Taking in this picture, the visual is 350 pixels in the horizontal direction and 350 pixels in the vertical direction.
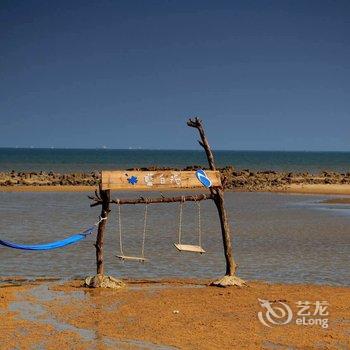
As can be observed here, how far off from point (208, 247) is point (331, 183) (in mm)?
36993

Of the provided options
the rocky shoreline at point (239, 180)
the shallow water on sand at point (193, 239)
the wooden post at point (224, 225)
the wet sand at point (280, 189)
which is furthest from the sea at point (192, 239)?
the rocky shoreline at point (239, 180)

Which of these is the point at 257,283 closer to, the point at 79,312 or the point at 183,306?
the point at 183,306

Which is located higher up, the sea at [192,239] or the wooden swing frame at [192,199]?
the wooden swing frame at [192,199]

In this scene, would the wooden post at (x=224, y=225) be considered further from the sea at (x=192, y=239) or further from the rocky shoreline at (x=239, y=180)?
the rocky shoreline at (x=239, y=180)

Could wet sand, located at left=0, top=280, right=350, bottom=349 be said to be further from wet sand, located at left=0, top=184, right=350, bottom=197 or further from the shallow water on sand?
wet sand, located at left=0, top=184, right=350, bottom=197

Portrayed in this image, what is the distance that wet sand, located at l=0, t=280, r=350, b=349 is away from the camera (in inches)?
465

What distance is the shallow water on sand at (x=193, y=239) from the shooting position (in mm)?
19125

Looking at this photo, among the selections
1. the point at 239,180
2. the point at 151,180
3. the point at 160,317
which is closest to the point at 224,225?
the point at 151,180

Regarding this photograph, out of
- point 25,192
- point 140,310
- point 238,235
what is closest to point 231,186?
point 25,192

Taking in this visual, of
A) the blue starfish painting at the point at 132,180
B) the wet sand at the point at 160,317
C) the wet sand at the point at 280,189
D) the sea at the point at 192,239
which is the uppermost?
the blue starfish painting at the point at 132,180

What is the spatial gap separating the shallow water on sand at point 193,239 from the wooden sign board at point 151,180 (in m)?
2.51

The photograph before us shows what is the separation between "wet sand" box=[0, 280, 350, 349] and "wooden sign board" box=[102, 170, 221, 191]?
2426mm

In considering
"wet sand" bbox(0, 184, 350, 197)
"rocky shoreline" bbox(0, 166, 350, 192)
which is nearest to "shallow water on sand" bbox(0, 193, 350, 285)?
"wet sand" bbox(0, 184, 350, 197)

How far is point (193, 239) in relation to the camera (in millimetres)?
25859
